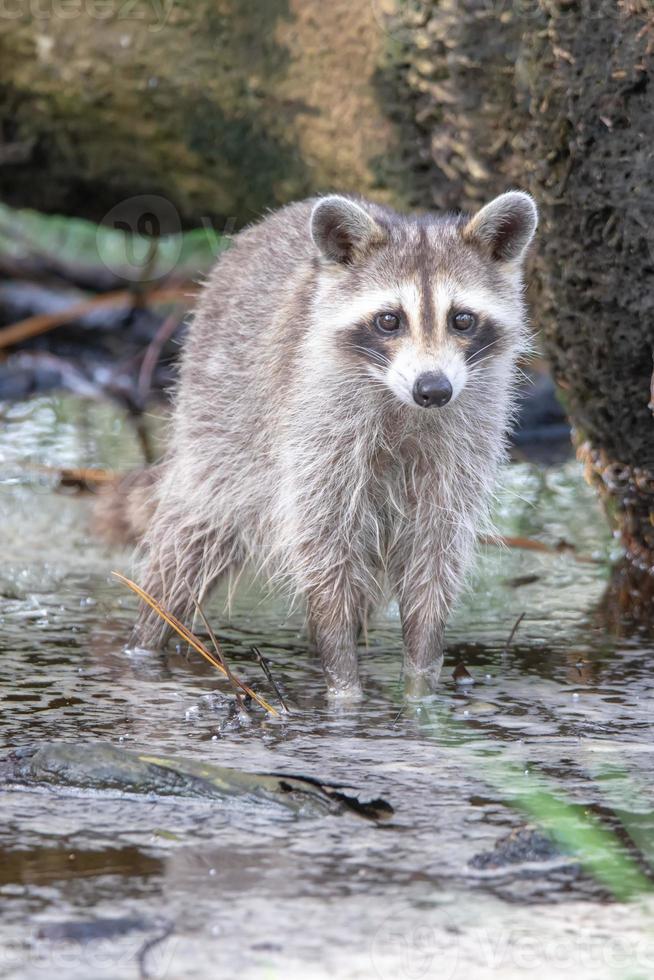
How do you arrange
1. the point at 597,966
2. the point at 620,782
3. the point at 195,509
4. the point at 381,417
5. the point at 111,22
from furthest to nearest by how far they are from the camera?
the point at 111,22
the point at 195,509
the point at 381,417
the point at 620,782
the point at 597,966

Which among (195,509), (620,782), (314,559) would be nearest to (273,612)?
(195,509)

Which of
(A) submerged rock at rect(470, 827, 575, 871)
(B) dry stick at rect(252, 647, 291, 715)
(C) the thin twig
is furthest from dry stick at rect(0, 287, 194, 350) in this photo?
(A) submerged rock at rect(470, 827, 575, 871)

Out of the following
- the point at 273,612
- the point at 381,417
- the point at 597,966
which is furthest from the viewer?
the point at 273,612

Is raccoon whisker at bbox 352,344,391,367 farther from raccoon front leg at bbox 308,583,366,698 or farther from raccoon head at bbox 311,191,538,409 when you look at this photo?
raccoon front leg at bbox 308,583,366,698

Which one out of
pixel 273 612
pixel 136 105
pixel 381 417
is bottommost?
pixel 273 612

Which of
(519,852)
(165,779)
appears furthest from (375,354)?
(519,852)

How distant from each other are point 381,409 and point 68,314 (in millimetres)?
5173

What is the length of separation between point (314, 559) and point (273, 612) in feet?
2.74

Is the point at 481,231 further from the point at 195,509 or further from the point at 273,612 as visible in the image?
the point at 273,612

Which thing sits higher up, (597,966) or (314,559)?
(314,559)

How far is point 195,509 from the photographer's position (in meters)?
4.38

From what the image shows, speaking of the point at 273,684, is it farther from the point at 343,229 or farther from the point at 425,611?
the point at 343,229

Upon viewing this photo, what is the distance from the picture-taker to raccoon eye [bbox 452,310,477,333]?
3.75 m

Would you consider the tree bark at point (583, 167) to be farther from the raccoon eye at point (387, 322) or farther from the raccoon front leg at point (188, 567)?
the raccoon front leg at point (188, 567)
